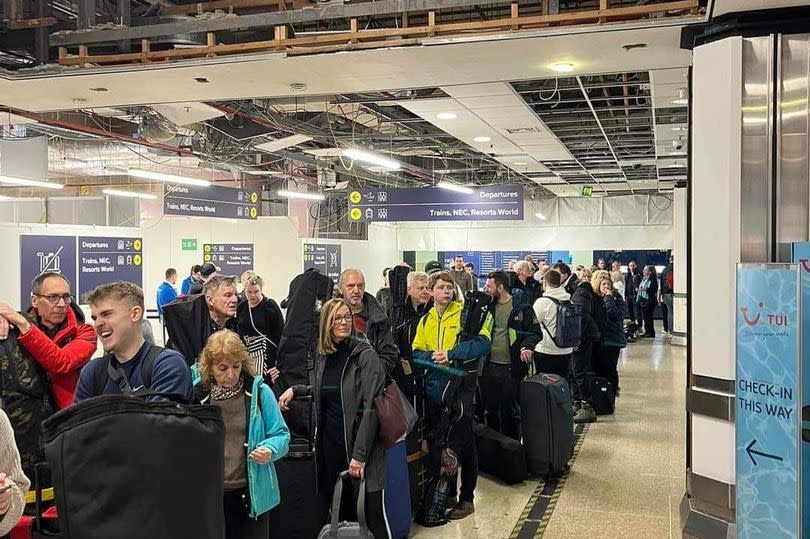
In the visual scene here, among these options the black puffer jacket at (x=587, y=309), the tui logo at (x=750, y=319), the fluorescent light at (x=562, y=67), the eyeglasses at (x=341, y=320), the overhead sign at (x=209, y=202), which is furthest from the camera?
the overhead sign at (x=209, y=202)

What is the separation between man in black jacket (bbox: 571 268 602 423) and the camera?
8.00 metres

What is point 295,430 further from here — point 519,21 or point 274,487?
point 519,21

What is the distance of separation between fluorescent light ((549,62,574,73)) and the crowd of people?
1647mm

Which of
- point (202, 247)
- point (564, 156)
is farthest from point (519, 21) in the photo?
→ point (202, 247)

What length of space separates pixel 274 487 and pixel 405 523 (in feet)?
4.52

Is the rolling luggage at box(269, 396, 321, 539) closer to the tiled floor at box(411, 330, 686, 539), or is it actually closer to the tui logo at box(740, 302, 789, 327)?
the tiled floor at box(411, 330, 686, 539)

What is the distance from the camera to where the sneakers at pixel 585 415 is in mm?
8039

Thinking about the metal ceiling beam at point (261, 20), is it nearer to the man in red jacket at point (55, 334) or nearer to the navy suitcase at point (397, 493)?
the man in red jacket at point (55, 334)

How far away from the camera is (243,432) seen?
328 centimetres

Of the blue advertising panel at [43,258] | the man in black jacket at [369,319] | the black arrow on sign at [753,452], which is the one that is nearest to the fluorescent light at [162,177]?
the blue advertising panel at [43,258]

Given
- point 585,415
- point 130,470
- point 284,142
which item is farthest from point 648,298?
point 130,470

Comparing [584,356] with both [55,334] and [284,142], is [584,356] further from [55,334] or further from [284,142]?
[55,334]

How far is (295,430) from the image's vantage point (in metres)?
4.42

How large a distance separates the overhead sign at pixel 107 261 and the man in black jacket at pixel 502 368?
6.55 meters
